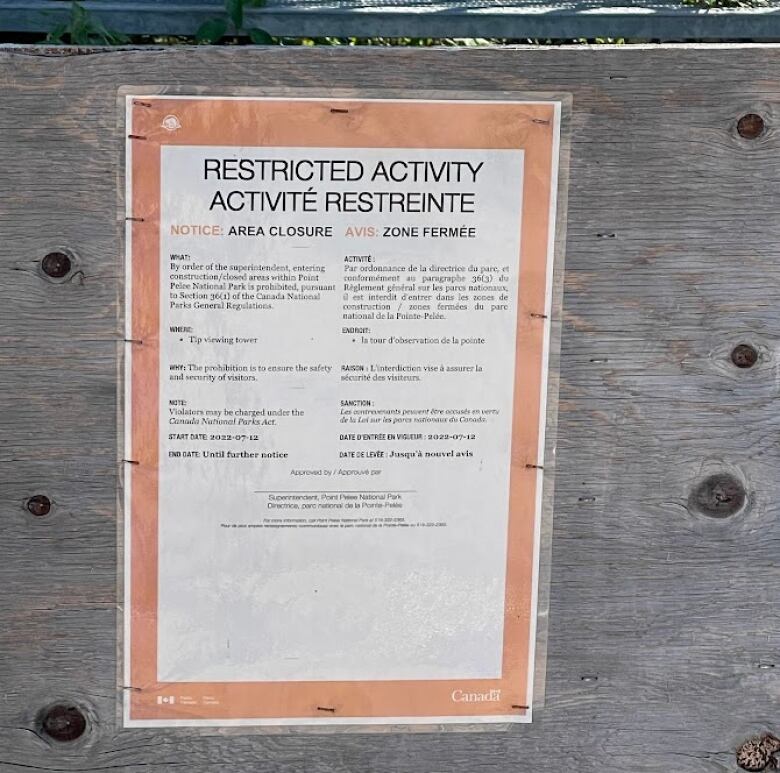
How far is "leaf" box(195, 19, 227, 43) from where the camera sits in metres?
1.84

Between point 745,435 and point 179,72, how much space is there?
128 centimetres

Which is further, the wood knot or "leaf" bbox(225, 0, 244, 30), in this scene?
Answer: the wood knot

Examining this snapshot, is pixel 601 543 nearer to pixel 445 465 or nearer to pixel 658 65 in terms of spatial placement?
pixel 445 465

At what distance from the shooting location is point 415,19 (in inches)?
74.2

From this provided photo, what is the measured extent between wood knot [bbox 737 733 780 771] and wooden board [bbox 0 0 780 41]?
4.72ft

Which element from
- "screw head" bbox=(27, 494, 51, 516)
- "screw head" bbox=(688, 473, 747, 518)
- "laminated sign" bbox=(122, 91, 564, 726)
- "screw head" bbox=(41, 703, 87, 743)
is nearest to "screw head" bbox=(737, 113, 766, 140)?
"laminated sign" bbox=(122, 91, 564, 726)

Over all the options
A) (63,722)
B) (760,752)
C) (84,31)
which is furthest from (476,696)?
(84,31)

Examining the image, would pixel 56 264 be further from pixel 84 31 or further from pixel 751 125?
pixel 751 125

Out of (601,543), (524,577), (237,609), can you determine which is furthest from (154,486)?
(601,543)

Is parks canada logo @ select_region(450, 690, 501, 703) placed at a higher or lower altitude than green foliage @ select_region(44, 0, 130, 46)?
lower

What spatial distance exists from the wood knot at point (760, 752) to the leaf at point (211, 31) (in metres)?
1.77

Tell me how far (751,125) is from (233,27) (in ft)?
3.30

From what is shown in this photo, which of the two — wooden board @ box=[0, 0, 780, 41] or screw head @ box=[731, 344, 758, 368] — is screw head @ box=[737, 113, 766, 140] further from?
screw head @ box=[731, 344, 758, 368]

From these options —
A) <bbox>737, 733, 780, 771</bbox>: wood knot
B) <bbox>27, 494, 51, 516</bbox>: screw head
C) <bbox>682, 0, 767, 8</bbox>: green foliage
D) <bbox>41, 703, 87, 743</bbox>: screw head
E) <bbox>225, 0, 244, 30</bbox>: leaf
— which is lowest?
<bbox>737, 733, 780, 771</bbox>: wood knot
